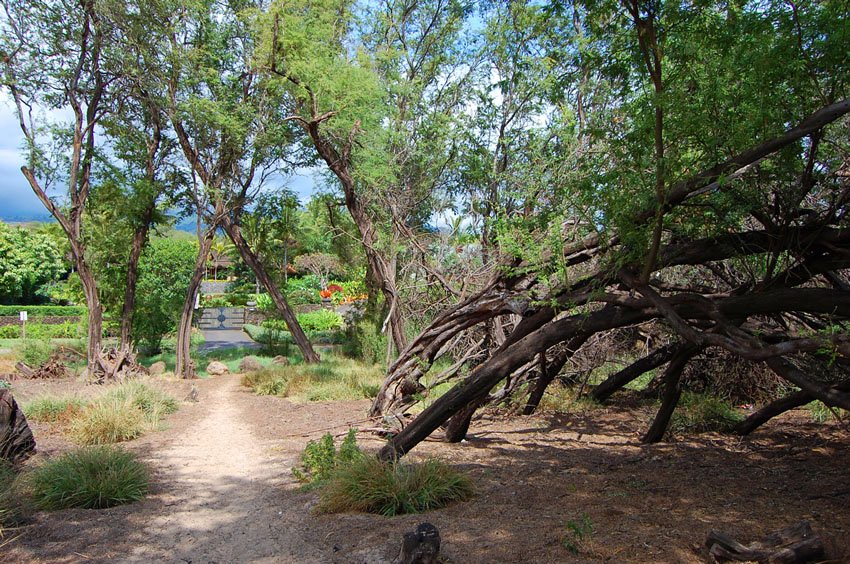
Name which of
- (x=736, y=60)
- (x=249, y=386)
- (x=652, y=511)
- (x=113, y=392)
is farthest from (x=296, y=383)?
(x=736, y=60)

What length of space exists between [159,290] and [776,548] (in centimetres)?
1775

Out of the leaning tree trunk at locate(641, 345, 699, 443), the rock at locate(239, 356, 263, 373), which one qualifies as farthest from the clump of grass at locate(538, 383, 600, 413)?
the rock at locate(239, 356, 263, 373)

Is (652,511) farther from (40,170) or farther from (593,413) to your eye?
(40,170)

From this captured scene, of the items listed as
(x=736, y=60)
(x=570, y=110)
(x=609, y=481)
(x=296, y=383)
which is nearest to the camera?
(x=736, y=60)

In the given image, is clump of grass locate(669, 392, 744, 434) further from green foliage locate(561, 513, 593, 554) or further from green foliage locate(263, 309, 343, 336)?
green foliage locate(263, 309, 343, 336)

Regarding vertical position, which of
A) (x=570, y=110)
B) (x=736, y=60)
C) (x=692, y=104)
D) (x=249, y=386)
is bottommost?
(x=249, y=386)

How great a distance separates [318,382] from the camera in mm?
13227

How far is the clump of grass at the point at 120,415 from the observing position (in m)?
8.45

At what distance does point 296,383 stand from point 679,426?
25.2ft

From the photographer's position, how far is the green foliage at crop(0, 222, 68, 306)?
34.9m

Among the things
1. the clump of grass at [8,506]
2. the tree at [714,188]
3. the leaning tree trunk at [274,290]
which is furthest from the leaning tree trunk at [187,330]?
the tree at [714,188]

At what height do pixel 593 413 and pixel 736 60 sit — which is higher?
pixel 736 60

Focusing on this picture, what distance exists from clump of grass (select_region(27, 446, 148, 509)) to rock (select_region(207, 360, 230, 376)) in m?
10.3

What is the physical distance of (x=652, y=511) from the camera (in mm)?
4926
